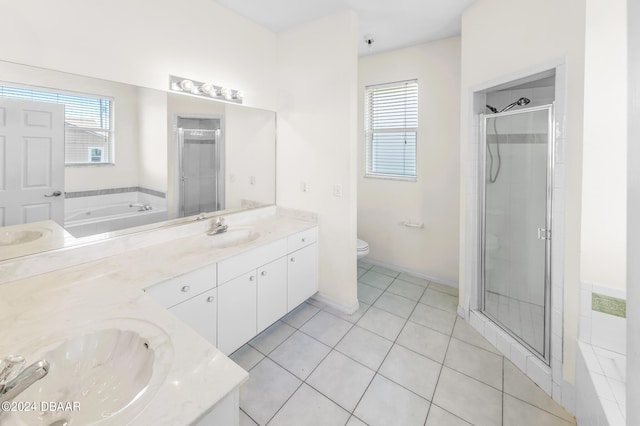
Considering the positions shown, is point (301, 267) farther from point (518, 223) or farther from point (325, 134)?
point (518, 223)

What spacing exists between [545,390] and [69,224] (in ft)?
9.77

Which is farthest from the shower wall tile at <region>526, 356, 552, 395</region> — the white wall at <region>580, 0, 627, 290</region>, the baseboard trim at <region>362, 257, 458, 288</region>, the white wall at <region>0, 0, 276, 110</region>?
the white wall at <region>0, 0, 276, 110</region>

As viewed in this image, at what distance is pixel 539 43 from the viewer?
1.74 m

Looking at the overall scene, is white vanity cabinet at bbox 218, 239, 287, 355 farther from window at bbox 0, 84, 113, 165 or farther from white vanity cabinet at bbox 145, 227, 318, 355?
window at bbox 0, 84, 113, 165

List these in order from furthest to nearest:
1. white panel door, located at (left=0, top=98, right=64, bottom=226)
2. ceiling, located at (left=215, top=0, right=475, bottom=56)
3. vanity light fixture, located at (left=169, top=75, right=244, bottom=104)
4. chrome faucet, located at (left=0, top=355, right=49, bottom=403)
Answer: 1. ceiling, located at (left=215, top=0, right=475, bottom=56)
2. vanity light fixture, located at (left=169, top=75, right=244, bottom=104)
3. white panel door, located at (left=0, top=98, right=64, bottom=226)
4. chrome faucet, located at (left=0, top=355, right=49, bottom=403)

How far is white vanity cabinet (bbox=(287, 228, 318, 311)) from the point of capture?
95.1 inches

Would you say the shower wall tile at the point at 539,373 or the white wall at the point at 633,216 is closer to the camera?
the white wall at the point at 633,216

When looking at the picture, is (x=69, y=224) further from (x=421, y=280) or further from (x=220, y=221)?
(x=421, y=280)

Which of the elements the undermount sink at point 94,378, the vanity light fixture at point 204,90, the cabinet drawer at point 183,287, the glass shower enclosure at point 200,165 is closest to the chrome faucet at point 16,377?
the undermount sink at point 94,378

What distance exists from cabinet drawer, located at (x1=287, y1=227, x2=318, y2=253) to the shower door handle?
170 cm

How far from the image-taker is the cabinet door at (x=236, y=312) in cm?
183

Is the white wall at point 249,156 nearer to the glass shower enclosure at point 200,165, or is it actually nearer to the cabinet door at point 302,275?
the glass shower enclosure at point 200,165

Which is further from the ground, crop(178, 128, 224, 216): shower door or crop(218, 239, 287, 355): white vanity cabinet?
crop(178, 128, 224, 216): shower door

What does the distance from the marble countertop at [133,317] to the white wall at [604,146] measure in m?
1.88
